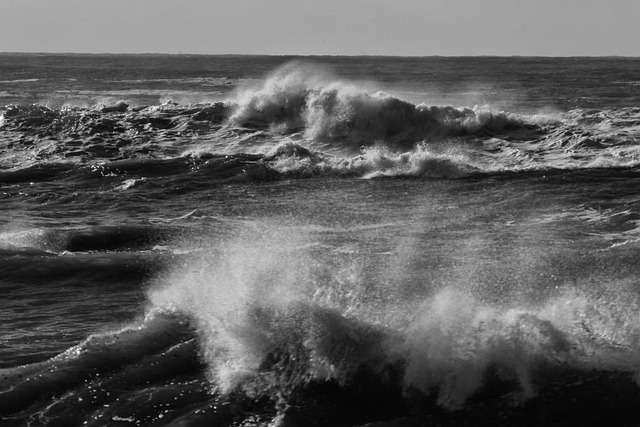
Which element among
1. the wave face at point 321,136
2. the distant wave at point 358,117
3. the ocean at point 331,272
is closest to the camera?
the ocean at point 331,272

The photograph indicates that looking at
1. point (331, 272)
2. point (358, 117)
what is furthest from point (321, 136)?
point (331, 272)

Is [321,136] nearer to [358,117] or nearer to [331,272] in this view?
[358,117]

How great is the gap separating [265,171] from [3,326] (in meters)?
12.9

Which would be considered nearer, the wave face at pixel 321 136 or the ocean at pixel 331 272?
the ocean at pixel 331 272

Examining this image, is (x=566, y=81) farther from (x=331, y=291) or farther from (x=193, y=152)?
(x=331, y=291)

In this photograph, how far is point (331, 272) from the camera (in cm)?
1416

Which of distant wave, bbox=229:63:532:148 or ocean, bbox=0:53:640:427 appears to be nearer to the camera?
ocean, bbox=0:53:640:427

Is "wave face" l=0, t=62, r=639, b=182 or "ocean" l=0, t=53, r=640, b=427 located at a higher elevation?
"wave face" l=0, t=62, r=639, b=182

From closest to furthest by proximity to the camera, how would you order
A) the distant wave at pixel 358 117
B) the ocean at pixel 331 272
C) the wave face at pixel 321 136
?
1. the ocean at pixel 331 272
2. the wave face at pixel 321 136
3. the distant wave at pixel 358 117

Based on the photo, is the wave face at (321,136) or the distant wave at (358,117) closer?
the wave face at (321,136)

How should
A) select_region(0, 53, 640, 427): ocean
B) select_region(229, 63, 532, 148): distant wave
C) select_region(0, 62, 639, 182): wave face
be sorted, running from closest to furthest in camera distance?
select_region(0, 53, 640, 427): ocean → select_region(0, 62, 639, 182): wave face → select_region(229, 63, 532, 148): distant wave

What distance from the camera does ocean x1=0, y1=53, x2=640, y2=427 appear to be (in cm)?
994

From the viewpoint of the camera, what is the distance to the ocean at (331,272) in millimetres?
9938

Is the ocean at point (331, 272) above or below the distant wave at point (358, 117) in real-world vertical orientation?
below
